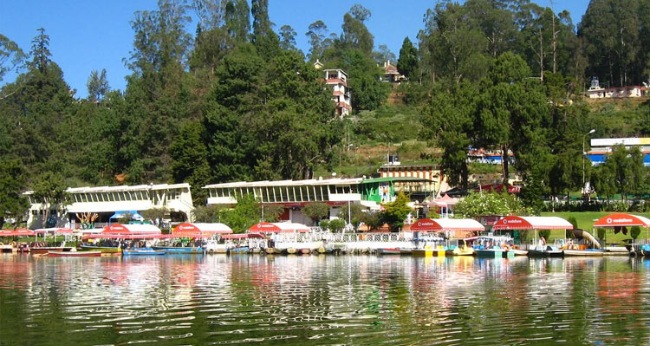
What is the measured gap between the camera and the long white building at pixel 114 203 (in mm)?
96750

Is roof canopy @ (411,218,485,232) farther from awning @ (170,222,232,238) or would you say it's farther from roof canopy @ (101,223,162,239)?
roof canopy @ (101,223,162,239)

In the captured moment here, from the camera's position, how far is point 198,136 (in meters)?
98.1

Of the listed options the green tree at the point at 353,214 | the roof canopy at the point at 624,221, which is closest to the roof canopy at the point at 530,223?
the roof canopy at the point at 624,221

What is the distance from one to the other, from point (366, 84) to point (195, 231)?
214 ft

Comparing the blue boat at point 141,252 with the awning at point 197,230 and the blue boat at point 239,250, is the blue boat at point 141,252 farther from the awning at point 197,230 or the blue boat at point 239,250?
the blue boat at point 239,250

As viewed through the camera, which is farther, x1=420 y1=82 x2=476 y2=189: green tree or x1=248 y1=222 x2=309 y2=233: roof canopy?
x1=420 y1=82 x2=476 y2=189: green tree

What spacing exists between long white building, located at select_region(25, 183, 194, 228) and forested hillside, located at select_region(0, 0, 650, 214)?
2410 mm

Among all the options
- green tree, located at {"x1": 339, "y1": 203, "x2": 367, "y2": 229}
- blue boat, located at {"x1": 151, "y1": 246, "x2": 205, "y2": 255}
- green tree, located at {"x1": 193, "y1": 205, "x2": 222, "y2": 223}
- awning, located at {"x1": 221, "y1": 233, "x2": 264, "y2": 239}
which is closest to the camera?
blue boat, located at {"x1": 151, "y1": 246, "x2": 205, "y2": 255}

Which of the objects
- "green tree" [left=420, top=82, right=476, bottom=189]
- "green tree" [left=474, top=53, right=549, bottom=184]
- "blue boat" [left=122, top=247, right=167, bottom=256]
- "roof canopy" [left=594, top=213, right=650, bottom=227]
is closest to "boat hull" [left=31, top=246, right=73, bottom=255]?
"blue boat" [left=122, top=247, right=167, bottom=256]

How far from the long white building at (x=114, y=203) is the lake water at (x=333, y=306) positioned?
45.5 metres

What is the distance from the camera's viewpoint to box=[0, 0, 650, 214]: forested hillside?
82.6 meters

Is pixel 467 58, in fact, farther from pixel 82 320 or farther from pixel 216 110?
pixel 82 320

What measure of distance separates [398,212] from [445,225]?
34.7 ft

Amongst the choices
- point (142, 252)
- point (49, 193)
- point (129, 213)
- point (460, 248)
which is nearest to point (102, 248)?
point (142, 252)
